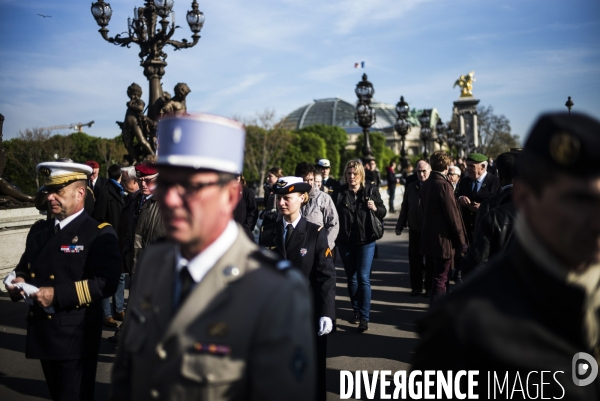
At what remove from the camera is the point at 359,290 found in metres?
7.11

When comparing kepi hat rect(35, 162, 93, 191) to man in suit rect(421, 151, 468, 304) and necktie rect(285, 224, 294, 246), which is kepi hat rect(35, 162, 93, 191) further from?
man in suit rect(421, 151, 468, 304)

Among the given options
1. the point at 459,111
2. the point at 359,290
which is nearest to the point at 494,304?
the point at 359,290

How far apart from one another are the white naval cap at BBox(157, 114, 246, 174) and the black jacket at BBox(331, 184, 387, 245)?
538 centimetres

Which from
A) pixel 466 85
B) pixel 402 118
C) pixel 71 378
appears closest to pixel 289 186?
pixel 71 378

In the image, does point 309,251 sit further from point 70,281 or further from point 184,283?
point 184,283

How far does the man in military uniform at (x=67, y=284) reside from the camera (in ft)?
11.5

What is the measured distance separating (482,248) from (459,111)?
59047 millimetres

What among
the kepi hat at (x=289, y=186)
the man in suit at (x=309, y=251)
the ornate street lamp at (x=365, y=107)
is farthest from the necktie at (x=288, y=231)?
the ornate street lamp at (x=365, y=107)

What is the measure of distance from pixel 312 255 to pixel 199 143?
8.91ft

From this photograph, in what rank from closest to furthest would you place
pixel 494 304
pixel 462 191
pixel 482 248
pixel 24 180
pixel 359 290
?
pixel 494 304
pixel 482 248
pixel 359 290
pixel 462 191
pixel 24 180

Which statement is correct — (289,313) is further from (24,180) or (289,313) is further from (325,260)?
(24,180)

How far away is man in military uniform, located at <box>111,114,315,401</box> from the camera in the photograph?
1.74 m

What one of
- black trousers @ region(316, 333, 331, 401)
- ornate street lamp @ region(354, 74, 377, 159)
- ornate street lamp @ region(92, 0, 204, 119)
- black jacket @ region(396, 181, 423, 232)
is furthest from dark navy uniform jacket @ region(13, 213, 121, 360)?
ornate street lamp @ region(354, 74, 377, 159)

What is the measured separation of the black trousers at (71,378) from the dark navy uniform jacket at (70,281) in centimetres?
8
